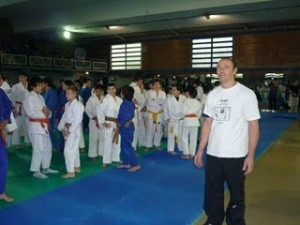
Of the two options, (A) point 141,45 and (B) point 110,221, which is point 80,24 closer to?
(A) point 141,45

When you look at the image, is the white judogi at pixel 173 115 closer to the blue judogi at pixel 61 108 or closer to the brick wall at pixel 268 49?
the blue judogi at pixel 61 108

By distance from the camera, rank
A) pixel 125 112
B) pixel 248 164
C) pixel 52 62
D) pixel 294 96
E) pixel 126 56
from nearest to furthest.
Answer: pixel 248 164 → pixel 125 112 → pixel 294 96 → pixel 52 62 → pixel 126 56

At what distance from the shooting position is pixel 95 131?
6711 mm

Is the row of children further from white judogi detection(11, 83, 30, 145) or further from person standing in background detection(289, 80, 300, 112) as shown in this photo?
person standing in background detection(289, 80, 300, 112)

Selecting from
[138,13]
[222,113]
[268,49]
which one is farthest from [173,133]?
[268,49]

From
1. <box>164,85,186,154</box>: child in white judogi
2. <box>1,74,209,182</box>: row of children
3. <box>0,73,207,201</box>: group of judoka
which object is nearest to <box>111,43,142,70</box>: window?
<box>0,73,207,201</box>: group of judoka

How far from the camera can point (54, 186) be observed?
4.76 m

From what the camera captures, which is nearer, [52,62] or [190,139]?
[190,139]

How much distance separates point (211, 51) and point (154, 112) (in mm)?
11069

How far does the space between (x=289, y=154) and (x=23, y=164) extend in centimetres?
543

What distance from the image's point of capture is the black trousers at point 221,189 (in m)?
3.02

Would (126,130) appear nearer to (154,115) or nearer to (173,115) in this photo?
(173,115)

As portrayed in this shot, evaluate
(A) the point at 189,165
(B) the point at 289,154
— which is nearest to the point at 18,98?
(A) the point at 189,165

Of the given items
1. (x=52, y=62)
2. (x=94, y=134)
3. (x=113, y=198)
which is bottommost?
(x=113, y=198)
